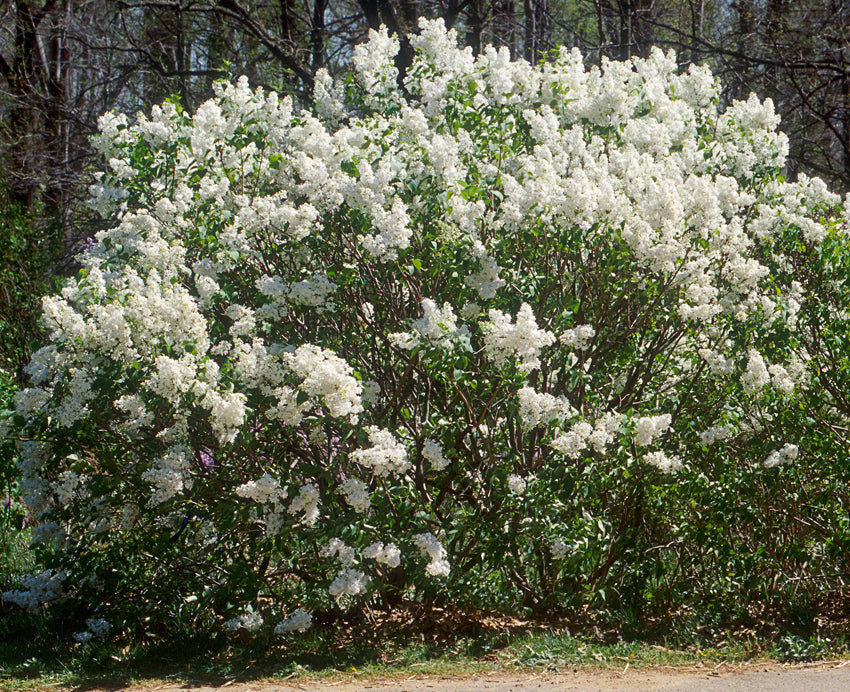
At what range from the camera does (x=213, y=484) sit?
5.20 meters

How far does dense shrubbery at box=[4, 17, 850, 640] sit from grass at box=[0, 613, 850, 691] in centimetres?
21

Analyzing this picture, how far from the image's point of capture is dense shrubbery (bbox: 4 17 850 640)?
16.2 feet

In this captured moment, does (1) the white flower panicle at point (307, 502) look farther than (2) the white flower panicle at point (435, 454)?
No

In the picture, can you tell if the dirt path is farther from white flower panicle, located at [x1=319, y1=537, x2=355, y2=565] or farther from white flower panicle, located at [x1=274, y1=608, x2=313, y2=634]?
white flower panicle, located at [x1=319, y1=537, x2=355, y2=565]

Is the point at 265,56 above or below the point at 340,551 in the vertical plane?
above

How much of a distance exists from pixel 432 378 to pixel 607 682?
1.84 m

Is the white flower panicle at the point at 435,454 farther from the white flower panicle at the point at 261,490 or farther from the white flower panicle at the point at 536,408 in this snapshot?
the white flower panicle at the point at 261,490

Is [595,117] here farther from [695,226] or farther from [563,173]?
[695,226]

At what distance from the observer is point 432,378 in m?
5.43

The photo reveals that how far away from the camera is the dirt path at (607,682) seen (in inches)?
188

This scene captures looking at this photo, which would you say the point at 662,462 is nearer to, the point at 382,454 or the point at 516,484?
the point at 516,484

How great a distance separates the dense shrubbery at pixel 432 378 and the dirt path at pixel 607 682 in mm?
440

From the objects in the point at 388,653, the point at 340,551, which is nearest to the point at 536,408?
the point at 340,551

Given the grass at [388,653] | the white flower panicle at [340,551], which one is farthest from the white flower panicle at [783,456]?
the white flower panicle at [340,551]
